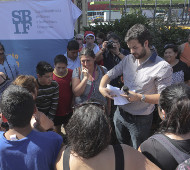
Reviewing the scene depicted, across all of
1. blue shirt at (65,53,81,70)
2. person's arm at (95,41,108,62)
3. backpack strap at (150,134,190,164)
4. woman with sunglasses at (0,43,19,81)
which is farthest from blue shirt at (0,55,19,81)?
backpack strap at (150,134,190,164)

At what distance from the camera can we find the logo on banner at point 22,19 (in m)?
3.40

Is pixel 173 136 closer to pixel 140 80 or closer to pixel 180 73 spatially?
pixel 140 80

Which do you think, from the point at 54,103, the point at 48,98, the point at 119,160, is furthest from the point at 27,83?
the point at 119,160

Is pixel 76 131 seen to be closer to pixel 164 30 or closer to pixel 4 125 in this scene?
pixel 4 125

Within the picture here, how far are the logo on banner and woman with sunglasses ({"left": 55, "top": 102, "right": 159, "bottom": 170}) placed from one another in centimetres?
280

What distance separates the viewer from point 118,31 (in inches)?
220

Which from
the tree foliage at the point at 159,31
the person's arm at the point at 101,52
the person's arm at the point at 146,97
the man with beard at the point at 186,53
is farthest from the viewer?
the tree foliage at the point at 159,31

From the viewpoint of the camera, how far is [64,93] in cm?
276

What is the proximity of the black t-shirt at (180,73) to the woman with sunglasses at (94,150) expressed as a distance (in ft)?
7.14

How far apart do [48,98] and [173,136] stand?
65.1 inches

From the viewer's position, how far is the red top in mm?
2730

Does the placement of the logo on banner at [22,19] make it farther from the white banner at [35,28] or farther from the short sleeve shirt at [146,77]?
the short sleeve shirt at [146,77]

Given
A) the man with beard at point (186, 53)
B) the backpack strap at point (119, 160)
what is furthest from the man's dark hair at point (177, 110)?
the man with beard at point (186, 53)

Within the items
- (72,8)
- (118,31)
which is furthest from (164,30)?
(72,8)
